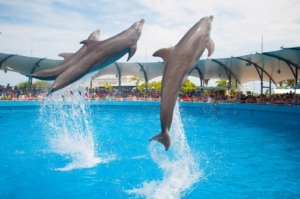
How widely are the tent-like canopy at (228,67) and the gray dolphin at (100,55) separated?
17.5 meters

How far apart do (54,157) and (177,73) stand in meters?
6.12

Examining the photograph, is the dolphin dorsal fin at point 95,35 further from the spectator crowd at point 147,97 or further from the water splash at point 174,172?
the spectator crowd at point 147,97

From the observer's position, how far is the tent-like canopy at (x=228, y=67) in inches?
890

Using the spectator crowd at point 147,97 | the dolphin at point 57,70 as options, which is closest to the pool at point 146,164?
the dolphin at point 57,70

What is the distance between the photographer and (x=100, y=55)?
403 cm

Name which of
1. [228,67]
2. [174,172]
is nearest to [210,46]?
[174,172]

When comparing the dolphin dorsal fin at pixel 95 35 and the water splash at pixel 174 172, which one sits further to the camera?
the water splash at pixel 174 172

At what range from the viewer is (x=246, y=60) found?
2461 cm

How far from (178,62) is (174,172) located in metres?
4.15

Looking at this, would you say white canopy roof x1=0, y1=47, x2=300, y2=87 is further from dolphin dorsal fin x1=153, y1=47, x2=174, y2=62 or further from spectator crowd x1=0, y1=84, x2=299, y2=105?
dolphin dorsal fin x1=153, y1=47, x2=174, y2=62

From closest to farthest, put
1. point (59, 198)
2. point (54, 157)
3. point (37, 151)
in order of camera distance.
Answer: point (59, 198)
point (54, 157)
point (37, 151)

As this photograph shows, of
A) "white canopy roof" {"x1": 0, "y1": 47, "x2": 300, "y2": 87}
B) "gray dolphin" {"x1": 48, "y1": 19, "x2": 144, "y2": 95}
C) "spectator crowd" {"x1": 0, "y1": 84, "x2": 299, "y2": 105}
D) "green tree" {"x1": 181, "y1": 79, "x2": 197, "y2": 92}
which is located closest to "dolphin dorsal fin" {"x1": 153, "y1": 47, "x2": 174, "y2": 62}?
"gray dolphin" {"x1": 48, "y1": 19, "x2": 144, "y2": 95}

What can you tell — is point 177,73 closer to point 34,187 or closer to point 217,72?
point 34,187

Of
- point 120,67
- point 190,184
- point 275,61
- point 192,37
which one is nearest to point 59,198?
point 190,184
